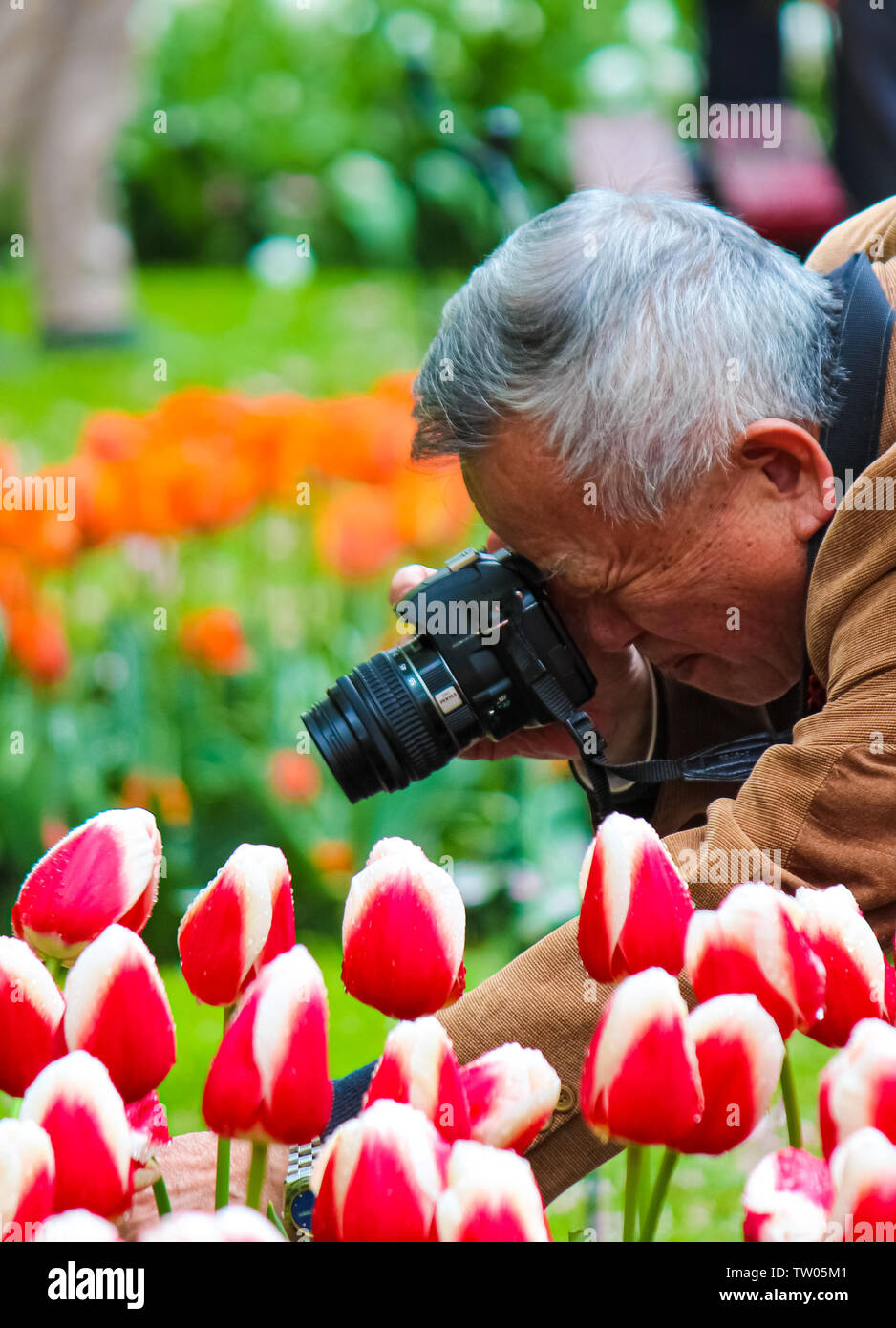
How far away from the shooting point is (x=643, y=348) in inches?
37.5

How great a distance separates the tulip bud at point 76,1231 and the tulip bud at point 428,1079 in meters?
0.10

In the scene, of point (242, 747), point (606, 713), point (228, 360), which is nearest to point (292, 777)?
point (242, 747)

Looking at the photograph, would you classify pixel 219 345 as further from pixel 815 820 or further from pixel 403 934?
pixel 403 934

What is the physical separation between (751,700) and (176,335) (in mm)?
3001

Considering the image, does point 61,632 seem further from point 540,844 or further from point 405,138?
point 405,138

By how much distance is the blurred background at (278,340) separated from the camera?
1682 millimetres

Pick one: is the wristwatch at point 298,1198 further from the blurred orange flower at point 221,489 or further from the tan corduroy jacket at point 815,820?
the blurred orange flower at point 221,489

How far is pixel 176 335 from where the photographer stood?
389cm

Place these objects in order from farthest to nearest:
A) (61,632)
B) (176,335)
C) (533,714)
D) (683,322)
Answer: (176,335), (61,632), (533,714), (683,322)

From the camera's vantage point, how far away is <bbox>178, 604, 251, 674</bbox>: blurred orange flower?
67.4 inches

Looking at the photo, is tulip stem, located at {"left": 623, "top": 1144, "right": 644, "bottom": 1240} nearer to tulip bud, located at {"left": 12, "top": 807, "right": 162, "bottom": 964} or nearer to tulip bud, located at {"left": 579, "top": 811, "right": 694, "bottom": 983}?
tulip bud, located at {"left": 579, "top": 811, "right": 694, "bottom": 983}

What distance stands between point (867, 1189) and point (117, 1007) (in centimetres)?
23
